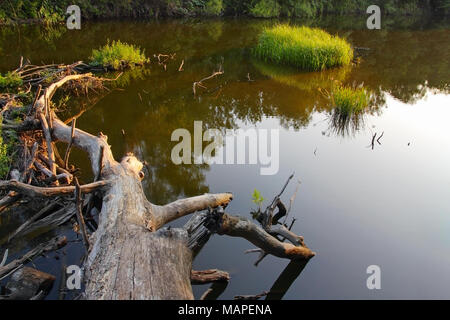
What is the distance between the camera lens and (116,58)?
36.9ft

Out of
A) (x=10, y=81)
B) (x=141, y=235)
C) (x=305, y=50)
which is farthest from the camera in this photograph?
(x=305, y=50)

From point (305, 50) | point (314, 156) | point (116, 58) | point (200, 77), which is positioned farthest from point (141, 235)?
point (305, 50)

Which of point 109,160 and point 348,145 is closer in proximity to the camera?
point 109,160

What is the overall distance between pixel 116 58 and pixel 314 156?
7.29 meters

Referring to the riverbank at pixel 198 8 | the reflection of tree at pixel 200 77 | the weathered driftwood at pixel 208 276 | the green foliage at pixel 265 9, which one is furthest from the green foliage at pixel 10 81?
the green foliage at pixel 265 9

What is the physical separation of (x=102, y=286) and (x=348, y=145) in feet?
18.0

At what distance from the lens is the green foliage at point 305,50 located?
1155 centimetres

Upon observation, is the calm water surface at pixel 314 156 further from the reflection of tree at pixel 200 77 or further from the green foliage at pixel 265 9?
the green foliage at pixel 265 9

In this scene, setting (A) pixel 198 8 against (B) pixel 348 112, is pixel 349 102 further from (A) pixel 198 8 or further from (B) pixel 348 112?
(A) pixel 198 8

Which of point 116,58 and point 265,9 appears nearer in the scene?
point 116,58

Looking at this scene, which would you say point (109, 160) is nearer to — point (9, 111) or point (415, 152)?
point (9, 111)

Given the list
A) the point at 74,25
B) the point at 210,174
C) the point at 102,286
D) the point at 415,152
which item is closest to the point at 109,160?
the point at 210,174
